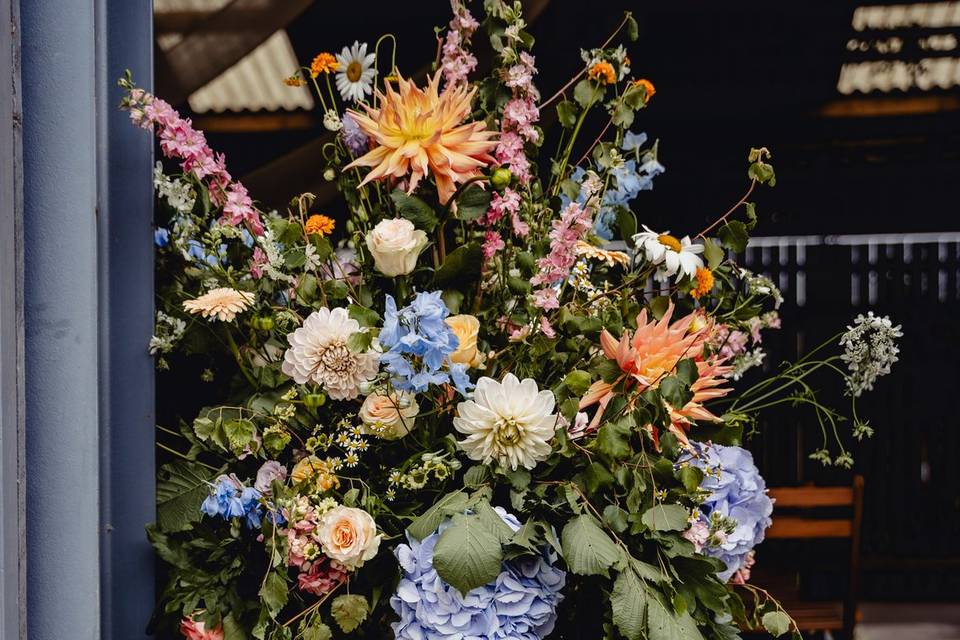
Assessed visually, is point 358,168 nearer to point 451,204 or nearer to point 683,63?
point 451,204

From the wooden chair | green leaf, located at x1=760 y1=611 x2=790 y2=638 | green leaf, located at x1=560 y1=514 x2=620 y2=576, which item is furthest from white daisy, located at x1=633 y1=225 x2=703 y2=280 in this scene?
the wooden chair

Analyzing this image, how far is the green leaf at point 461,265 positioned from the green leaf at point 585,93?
19 centimetres

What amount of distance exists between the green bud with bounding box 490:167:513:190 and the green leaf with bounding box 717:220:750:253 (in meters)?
0.20

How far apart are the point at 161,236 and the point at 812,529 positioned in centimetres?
163

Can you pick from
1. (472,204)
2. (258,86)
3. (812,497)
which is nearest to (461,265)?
(472,204)

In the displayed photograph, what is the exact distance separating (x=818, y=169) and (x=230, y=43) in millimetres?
2645

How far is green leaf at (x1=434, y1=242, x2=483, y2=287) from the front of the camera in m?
0.70

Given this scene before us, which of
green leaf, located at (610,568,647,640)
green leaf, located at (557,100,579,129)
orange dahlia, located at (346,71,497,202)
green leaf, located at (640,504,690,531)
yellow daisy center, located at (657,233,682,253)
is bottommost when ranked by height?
green leaf, located at (610,568,647,640)

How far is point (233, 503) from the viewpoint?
655mm

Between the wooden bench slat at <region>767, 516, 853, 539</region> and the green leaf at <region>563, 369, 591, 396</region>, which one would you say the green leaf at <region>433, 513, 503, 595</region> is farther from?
the wooden bench slat at <region>767, 516, 853, 539</region>

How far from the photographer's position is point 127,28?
81 cm

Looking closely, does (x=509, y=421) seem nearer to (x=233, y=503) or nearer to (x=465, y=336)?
(x=465, y=336)

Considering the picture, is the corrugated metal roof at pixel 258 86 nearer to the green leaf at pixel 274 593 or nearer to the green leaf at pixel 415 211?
the green leaf at pixel 415 211

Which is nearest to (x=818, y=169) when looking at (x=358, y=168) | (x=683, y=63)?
(x=683, y=63)
